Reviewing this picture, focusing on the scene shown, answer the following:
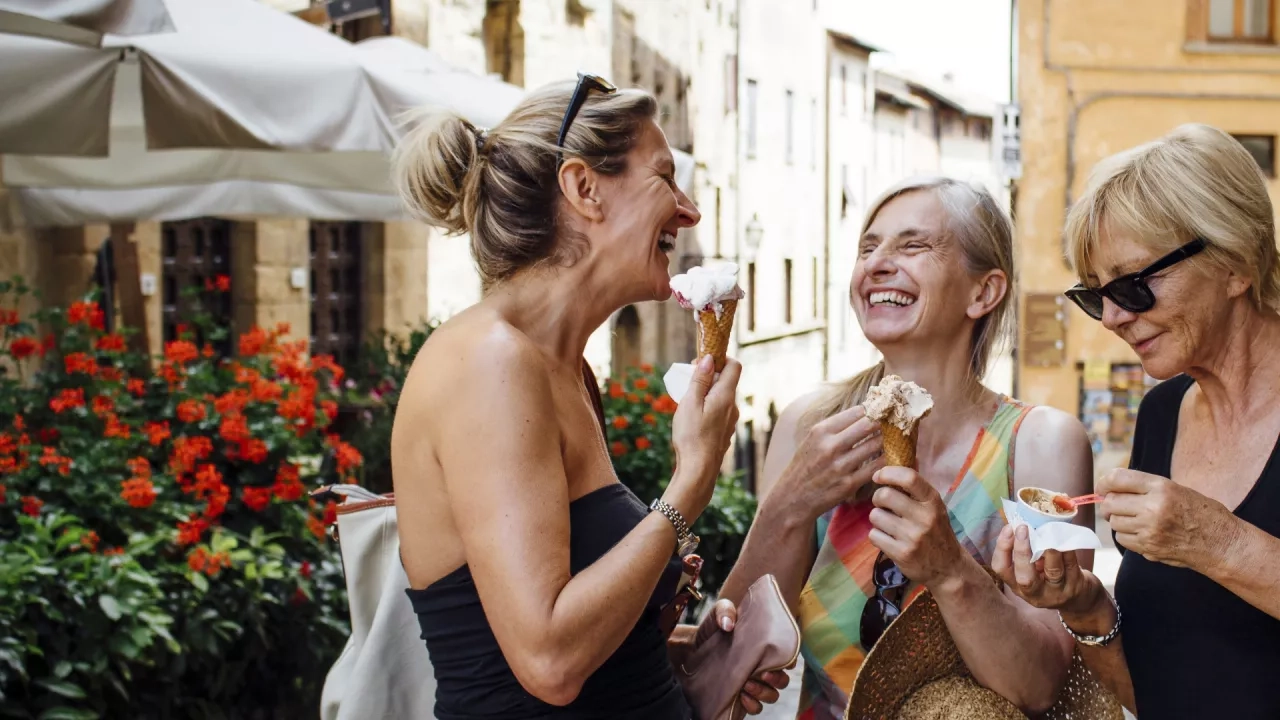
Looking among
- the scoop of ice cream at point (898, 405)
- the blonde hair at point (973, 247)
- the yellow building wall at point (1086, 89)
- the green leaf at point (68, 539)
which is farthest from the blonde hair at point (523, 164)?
the yellow building wall at point (1086, 89)

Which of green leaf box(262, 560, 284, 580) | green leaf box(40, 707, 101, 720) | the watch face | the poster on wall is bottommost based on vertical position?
the poster on wall

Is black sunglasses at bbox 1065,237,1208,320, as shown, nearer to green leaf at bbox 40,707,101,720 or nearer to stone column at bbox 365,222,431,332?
green leaf at bbox 40,707,101,720

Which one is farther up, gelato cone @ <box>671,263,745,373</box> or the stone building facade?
the stone building facade

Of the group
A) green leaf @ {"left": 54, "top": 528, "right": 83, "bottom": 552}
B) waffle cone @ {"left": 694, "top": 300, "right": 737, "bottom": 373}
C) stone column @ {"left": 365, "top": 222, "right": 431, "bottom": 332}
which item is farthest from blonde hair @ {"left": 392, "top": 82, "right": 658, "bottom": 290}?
stone column @ {"left": 365, "top": 222, "right": 431, "bottom": 332}

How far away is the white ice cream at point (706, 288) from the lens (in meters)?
2.45

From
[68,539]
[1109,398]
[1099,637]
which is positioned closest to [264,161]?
[68,539]

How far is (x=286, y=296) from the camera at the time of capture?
11.5m

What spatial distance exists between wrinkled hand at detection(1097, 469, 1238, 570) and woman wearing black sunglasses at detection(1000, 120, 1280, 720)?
5 centimetres

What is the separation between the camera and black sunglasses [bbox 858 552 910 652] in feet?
8.06

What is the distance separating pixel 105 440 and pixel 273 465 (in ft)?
1.94

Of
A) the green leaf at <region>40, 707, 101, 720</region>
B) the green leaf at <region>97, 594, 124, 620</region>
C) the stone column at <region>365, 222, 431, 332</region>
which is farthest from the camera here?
the stone column at <region>365, 222, 431, 332</region>

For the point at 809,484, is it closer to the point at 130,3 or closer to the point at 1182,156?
the point at 1182,156

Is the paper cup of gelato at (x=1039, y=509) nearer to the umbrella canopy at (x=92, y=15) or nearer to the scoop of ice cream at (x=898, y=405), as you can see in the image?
the scoop of ice cream at (x=898, y=405)

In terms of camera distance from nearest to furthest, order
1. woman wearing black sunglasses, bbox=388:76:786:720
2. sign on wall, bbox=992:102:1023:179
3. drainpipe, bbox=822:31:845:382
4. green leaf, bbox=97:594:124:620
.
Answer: woman wearing black sunglasses, bbox=388:76:786:720 < green leaf, bbox=97:594:124:620 < sign on wall, bbox=992:102:1023:179 < drainpipe, bbox=822:31:845:382
